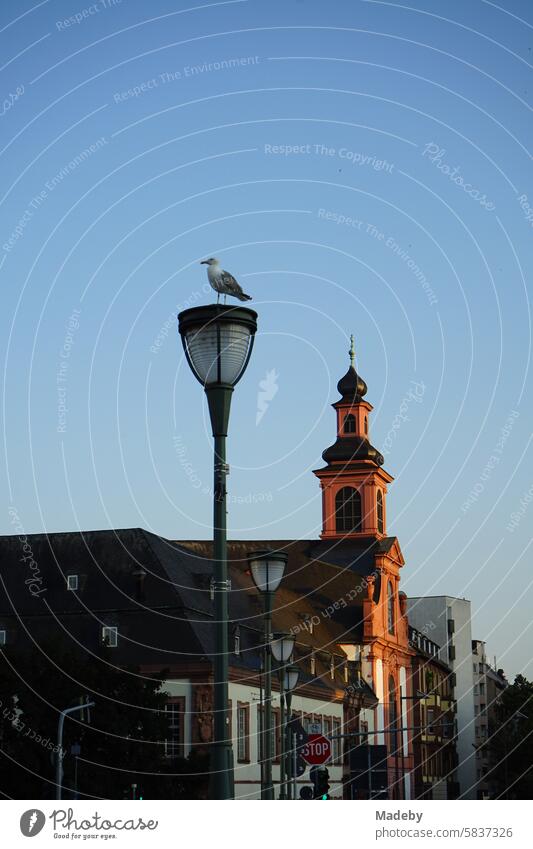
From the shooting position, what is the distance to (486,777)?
127812 millimetres

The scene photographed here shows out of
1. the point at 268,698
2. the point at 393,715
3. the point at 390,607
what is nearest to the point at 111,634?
the point at 268,698

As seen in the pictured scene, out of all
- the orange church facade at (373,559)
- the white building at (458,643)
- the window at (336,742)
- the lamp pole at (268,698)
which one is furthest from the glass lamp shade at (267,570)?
the white building at (458,643)

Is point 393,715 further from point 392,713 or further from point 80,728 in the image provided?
point 80,728

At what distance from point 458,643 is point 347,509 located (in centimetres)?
4071

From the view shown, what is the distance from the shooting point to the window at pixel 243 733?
63375 millimetres

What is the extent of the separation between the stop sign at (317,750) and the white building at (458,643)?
10667cm

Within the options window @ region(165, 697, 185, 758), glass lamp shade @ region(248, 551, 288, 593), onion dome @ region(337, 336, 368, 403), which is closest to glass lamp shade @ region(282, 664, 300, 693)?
glass lamp shade @ region(248, 551, 288, 593)

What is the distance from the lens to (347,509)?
104m

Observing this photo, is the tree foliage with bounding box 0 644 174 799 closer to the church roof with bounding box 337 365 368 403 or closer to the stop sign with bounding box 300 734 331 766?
the stop sign with bounding box 300 734 331 766

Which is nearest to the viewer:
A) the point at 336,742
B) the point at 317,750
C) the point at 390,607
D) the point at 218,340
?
the point at 218,340

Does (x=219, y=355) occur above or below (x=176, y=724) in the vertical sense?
below
